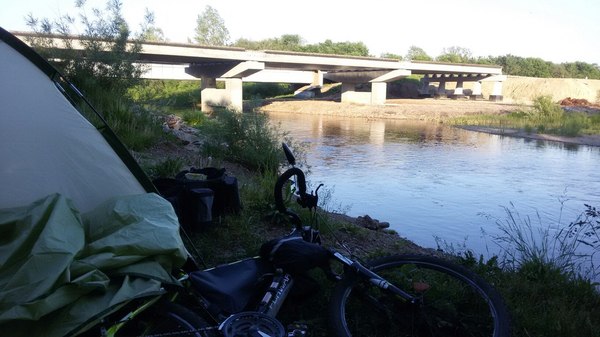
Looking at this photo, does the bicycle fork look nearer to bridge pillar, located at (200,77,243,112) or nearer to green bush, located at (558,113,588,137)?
green bush, located at (558,113,588,137)

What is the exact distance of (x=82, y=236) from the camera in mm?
2904

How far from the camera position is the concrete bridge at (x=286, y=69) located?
35500 mm

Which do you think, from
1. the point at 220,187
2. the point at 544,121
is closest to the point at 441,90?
→ the point at 544,121

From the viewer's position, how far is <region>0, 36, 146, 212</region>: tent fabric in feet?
11.5

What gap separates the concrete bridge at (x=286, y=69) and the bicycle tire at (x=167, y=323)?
89.0 ft

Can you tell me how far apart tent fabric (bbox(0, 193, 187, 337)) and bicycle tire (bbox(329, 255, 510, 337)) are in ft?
3.61

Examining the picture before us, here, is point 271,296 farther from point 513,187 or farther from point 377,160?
point 377,160

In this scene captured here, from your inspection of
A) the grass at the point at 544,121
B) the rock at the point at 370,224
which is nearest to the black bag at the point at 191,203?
the rock at the point at 370,224

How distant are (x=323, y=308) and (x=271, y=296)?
2.60 ft

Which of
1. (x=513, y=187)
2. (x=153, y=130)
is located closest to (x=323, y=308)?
(x=153, y=130)

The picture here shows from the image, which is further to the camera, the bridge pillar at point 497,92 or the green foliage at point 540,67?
the green foliage at point 540,67

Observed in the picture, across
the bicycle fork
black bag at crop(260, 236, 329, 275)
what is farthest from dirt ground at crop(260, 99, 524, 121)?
the bicycle fork

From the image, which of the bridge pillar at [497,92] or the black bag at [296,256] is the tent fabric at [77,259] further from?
the bridge pillar at [497,92]

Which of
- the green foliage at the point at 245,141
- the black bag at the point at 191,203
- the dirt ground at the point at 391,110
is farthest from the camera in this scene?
the dirt ground at the point at 391,110
